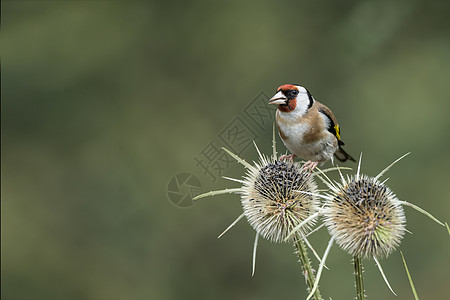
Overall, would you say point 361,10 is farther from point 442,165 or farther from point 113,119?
point 113,119

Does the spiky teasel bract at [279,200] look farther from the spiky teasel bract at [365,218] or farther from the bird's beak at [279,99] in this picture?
the bird's beak at [279,99]

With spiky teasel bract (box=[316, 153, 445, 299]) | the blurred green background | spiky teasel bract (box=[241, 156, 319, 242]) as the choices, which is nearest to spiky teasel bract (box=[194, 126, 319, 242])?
spiky teasel bract (box=[241, 156, 319, 242])

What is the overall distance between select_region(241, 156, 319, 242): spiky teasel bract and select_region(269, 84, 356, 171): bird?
1.53 ft

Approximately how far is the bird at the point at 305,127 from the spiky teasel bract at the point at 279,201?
0.47m

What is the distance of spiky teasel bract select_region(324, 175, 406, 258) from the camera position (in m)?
2.51

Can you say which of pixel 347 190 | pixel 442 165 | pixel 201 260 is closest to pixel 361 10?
pixel 442 165

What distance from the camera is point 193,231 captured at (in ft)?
23.9

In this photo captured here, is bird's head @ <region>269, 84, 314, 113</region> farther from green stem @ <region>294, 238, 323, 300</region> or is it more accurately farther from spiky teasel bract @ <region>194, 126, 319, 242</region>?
green stem @ <region>294, 238, 323, 300</region>

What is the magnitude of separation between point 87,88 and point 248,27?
2438mm

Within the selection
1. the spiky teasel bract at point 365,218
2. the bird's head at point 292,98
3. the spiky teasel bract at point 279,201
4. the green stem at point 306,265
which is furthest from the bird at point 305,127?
the green stem at point 306,265

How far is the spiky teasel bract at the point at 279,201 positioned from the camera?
2842 millimetres

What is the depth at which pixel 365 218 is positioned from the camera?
259 cm

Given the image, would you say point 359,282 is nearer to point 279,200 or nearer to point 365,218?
point 365,218

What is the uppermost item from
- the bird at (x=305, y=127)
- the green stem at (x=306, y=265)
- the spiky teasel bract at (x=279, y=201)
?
the bird at (x=305, y=127)
